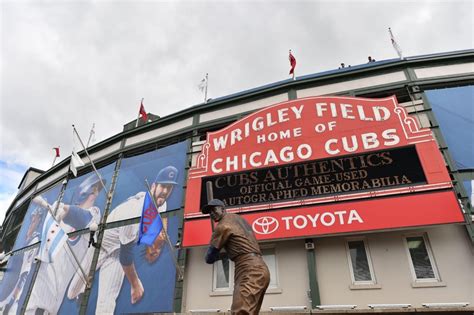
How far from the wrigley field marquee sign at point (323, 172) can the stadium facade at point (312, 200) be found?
0.04 meters

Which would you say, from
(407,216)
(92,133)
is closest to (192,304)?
(407,216)

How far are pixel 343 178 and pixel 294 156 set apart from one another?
186 centimetres

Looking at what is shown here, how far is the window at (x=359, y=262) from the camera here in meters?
9.05

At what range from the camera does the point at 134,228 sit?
12.7 metres

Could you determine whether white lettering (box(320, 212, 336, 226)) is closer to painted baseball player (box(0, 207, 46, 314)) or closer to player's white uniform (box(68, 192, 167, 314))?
player's white uniform (box(68, 192, 167, 314))

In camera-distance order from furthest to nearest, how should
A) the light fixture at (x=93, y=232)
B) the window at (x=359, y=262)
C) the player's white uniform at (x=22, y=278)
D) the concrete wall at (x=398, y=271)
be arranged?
the player's white uniform at (x=22, y=278) < the light fixture at (x=93, y=232) < the window at (x=359, y=262) < the concrete wall at (x=398, y=271)

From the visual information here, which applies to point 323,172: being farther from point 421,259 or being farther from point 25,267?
point 25,267

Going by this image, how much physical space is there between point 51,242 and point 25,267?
7685mm

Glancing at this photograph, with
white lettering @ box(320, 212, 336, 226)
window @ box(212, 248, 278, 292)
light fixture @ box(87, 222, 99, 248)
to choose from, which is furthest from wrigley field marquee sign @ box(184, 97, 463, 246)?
light fixture @ box(87, 222, 99, 248)

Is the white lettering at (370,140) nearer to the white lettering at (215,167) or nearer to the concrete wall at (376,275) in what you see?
the concrete wall at (376,275)

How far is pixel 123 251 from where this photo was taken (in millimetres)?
12375

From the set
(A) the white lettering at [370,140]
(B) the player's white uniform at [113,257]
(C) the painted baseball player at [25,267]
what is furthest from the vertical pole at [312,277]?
(C) the painted baseball player at [25,267]

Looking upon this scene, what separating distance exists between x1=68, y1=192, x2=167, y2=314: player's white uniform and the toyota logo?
4359mm

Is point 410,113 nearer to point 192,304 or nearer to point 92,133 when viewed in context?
point 192,304
